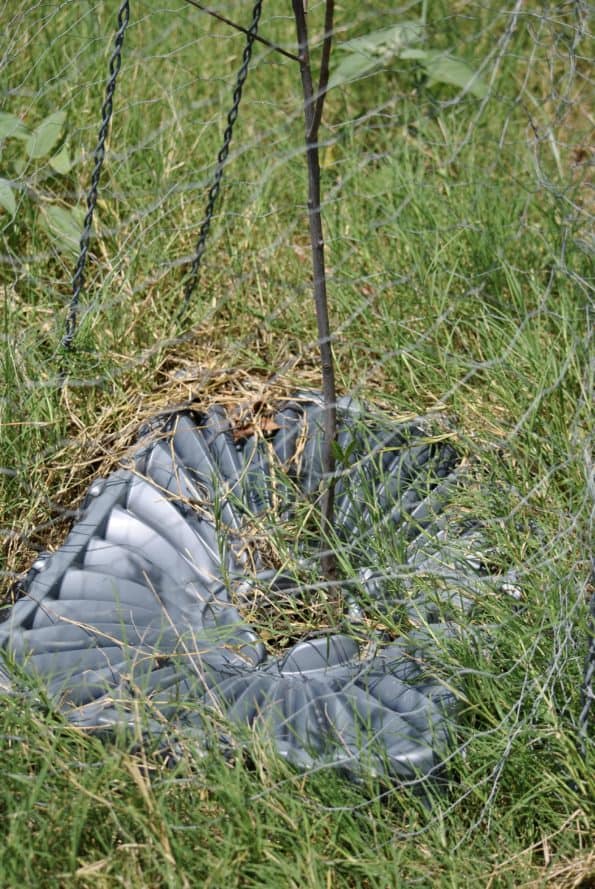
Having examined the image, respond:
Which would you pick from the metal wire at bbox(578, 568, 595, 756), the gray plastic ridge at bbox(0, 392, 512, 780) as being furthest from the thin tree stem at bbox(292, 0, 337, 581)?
the metal wire at bbox(578, 568, 595, 756)

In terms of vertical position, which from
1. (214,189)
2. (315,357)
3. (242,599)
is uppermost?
(214,189)

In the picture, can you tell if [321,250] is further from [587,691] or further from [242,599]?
[587,691]

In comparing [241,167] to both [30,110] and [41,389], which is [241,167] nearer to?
[30,110]

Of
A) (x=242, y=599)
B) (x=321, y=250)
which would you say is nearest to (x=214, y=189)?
(x=321, y=250)

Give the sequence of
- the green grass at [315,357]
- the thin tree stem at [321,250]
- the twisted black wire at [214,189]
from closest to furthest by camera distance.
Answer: the green grass at [315,357] → the thin tree stem at [321,250] → the twisted black wire at [214,189]

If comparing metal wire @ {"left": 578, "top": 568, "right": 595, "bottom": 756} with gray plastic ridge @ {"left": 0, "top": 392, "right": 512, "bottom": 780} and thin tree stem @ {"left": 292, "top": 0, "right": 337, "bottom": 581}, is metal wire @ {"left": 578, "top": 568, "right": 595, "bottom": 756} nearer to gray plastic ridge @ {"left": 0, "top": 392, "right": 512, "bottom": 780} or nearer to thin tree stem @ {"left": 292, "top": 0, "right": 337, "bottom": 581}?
gray plastic ridge @ {"left": 0, "top": 392, "right": 512, "bottom": 780}

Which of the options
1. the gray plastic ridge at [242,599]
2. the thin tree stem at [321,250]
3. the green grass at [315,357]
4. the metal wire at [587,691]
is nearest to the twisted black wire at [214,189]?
the green grass at [315,357]

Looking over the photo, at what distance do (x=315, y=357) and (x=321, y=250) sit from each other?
0.62 meters

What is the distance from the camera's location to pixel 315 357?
2229 mm

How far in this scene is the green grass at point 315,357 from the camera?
4.62 ft

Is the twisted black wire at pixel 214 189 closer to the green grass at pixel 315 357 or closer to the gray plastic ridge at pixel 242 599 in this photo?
the green grass at pixel 315 357

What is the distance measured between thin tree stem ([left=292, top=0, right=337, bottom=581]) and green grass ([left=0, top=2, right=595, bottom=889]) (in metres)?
0.09

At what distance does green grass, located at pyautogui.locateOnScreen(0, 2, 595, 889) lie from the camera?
55.4 inches

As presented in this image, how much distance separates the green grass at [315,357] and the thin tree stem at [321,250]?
91mm
